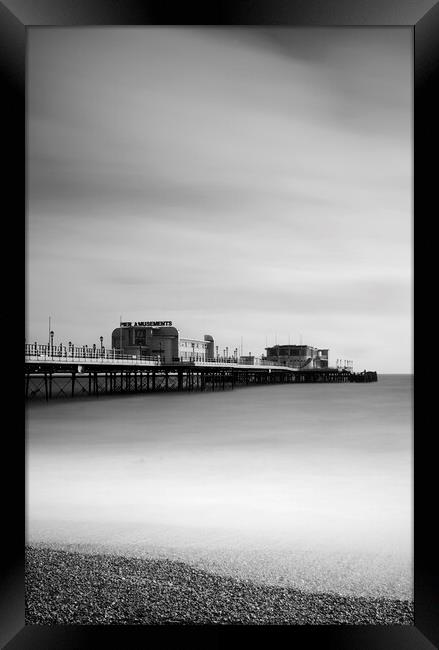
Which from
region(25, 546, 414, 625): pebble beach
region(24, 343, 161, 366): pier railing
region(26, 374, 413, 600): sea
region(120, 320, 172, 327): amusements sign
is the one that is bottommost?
region(26, 374, 413, 600): sea

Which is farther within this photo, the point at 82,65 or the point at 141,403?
the point at 141,403

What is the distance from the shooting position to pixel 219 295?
31891 mm

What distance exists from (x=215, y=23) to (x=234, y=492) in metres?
6.34

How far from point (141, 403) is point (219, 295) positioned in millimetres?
14277

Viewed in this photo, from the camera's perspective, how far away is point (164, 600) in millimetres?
2148

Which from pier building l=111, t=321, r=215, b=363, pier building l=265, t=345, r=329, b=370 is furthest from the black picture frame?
pier building l=265, t=345, r=329, b=370

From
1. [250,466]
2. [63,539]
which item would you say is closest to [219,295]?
[250,466]

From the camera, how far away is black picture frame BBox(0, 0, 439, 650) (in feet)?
4.26

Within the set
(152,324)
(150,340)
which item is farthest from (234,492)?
(152,324)

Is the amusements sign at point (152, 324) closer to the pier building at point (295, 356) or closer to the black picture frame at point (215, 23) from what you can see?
the pier building at point (295, 356)

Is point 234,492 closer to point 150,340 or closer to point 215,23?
point 215,23

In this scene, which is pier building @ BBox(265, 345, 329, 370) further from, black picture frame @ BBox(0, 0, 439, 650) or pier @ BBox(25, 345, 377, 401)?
black picture frame @ BBox(0, 0, 439, 650)

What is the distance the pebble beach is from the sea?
0.30 m
